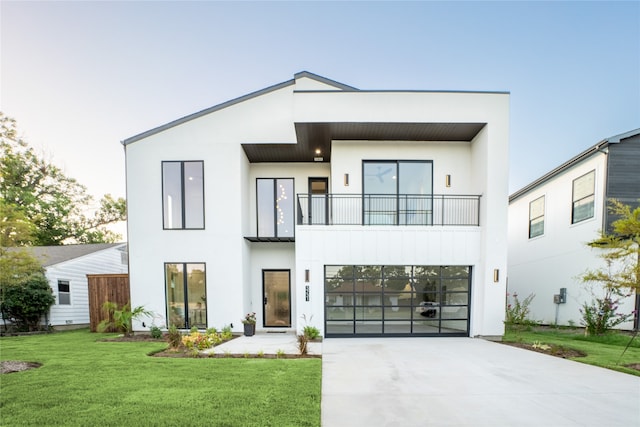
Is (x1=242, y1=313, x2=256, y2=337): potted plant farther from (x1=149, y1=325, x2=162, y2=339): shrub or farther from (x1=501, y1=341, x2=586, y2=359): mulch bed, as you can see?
(x1=501, y1=341, x2=586, y2=359): mulch bed

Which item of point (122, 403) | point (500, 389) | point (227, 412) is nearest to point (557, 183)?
point (500, 389)

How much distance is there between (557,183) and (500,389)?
10.9 m

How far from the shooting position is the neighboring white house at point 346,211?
7941mm

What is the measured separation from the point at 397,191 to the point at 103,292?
1120 cm

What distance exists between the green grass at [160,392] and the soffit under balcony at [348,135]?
6.24 metres

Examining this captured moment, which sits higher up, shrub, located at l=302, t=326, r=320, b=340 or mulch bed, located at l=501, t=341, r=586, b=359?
mulch bed, located at l=501, t=341, r=586, b=359

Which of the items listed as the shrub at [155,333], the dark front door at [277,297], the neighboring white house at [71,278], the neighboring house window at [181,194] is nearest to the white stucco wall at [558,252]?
the dark front door at [277,297]

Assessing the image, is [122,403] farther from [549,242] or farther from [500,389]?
[549,242]

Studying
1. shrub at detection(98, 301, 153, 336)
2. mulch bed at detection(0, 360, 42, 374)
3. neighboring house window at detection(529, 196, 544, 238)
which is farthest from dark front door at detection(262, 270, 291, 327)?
neighboring house window at detection(529, 196, 544, 238)

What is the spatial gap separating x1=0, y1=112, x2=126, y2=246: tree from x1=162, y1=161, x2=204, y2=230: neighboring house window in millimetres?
10439

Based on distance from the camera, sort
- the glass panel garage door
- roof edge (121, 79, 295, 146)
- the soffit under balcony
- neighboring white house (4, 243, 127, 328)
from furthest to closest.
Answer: neighboring white house (4, 243, 127, 328) < roof edge (121, 79, 295, 146) < the glass panel garage door < the soffit under balcony

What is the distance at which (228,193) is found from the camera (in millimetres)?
8695

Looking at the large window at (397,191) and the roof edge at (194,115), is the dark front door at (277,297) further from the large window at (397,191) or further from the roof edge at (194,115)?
the roof edge at (194,115)

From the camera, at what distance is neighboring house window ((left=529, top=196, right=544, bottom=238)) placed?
39.5 ft
